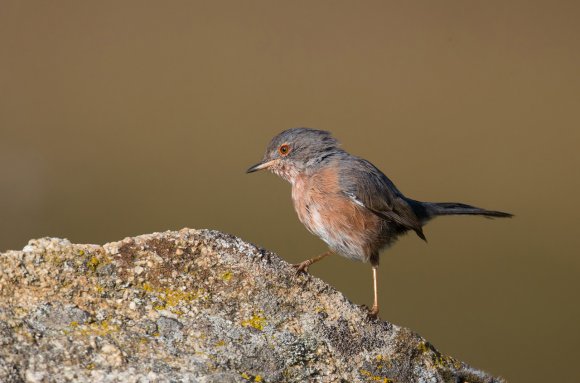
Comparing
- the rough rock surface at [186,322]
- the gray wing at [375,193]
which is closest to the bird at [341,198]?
the gray wing at [375,193]

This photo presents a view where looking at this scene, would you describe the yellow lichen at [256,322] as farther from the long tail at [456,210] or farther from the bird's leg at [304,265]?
the long tail at [456,210]

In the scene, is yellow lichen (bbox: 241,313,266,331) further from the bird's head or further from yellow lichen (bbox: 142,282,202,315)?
the bird's head

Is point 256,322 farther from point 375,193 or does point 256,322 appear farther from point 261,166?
point 261,166

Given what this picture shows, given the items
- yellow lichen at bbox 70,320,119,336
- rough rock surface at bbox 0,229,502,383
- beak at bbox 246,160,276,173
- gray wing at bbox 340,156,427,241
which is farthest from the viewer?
beak at bbox 246,160,276,173

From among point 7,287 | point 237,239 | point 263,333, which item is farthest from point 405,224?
point 7,287

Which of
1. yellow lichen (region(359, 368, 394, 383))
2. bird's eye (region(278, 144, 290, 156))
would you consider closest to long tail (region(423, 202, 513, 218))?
bird's eye (region(278, 144, 290, 156))

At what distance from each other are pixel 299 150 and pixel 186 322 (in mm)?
3148

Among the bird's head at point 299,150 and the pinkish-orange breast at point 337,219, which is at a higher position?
the bird's head at point 299,150

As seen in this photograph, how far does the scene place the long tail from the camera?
626 centimetres

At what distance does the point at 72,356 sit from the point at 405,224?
3610 mm

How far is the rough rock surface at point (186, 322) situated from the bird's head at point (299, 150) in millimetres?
2324

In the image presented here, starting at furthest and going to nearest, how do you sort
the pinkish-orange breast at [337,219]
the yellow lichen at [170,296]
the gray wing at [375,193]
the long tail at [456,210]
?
the long tail at [456,210] → the gray wing at [375,193] → the pinkish-orange breast at [337,219] → the yellow lichen at [170,296]

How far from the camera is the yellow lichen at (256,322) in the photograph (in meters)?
3.04

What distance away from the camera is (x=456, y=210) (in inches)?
250
